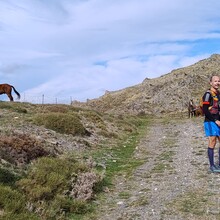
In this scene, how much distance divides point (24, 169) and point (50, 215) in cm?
288

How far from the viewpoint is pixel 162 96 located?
6612cm

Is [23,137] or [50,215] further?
[23,137]

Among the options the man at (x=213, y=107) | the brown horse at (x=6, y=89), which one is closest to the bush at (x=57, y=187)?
the man at (x=213, y=107)

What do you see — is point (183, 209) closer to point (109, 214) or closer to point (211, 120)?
point (109, 214)

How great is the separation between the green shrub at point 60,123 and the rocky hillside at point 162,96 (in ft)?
120

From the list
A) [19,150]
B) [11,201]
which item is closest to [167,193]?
[11,201]

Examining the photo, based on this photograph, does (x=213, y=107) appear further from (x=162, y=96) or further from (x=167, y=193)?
(x=162, y=96)

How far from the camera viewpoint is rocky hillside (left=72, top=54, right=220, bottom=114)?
60812 mm

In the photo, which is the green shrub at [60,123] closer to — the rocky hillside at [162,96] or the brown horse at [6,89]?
the brown horse at [6,89]

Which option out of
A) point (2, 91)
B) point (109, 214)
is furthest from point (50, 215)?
point (2, 91)

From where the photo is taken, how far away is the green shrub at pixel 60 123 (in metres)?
19.1

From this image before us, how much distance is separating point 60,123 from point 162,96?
1898 inches

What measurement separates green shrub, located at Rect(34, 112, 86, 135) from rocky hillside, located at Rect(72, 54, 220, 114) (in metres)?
36.7

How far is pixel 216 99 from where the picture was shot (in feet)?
32.8
